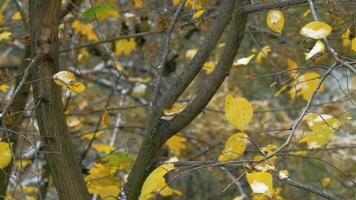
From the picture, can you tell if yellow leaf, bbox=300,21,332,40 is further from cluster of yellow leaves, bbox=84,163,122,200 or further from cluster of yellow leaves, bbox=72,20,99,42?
cluster of yellow leaves, bbox=72,20,99,42

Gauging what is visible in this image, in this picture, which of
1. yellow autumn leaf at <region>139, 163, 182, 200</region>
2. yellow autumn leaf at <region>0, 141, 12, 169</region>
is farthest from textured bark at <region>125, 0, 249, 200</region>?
yellow autumn leaf at <region>0, 141, 12, 169</region>

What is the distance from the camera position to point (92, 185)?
2.49 m

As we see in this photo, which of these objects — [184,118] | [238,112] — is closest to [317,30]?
[238,112]

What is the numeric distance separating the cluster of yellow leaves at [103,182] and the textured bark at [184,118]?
0.14 m

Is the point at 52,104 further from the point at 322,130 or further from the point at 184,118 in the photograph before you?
the point at 322,130

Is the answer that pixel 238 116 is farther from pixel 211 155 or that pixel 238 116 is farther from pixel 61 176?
pixel 211 155

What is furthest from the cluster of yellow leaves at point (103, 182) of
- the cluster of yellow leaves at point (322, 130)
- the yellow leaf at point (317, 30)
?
the yellow leaf at point (317, 30)

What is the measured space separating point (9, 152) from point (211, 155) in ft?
7.94

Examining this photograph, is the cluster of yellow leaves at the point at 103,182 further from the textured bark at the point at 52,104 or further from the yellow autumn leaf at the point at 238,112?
the yellow autumn leaf at the point at 238,112

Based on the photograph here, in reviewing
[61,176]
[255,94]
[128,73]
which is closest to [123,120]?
[128,73]

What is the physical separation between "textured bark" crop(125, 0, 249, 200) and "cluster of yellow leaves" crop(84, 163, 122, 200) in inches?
5.6

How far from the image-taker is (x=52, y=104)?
1877mm

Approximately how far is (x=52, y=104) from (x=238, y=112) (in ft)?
1.99

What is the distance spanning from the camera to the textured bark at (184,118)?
5.74 ft
